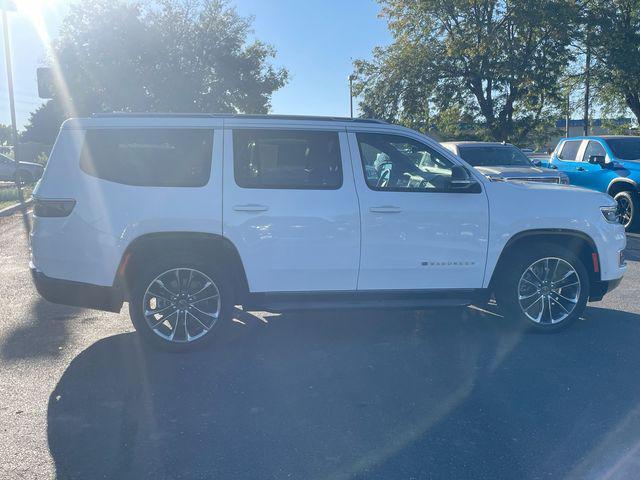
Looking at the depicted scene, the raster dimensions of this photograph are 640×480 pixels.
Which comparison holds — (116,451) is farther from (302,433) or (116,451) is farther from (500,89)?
(500,89)

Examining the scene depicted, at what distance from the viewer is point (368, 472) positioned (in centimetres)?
343

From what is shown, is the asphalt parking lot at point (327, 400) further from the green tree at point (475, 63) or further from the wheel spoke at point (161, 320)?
the green tree at point (475, 63)

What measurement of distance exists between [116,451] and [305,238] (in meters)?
2.29

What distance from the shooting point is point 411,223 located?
5.41 meters

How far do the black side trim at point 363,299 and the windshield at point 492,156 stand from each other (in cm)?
796

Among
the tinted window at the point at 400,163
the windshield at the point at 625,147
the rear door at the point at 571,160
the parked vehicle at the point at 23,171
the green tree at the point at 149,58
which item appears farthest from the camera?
the parked vehicle at the point at 23,171

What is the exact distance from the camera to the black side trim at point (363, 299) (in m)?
5.36

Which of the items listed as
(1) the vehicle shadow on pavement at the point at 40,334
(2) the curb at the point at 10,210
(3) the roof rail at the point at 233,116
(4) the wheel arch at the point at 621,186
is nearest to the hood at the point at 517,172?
(4) the wheel arch at the point at 621,186

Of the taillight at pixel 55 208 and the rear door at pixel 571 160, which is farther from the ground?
the rear door at pixel 571 160

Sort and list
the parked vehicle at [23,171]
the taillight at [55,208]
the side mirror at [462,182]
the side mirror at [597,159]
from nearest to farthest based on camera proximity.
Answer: the taillight at [55,208]
the side mirror at [462,182]
the side mirror at [597,159]
the parked vehicle at [23,171]

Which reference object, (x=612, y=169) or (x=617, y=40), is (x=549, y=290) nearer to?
(x=612, y=169)

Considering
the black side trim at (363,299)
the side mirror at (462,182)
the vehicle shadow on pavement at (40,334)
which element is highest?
the side mirror at (462,182)

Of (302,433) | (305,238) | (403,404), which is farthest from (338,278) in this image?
(302,433)

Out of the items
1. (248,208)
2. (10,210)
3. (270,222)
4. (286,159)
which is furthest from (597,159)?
(10,210)
